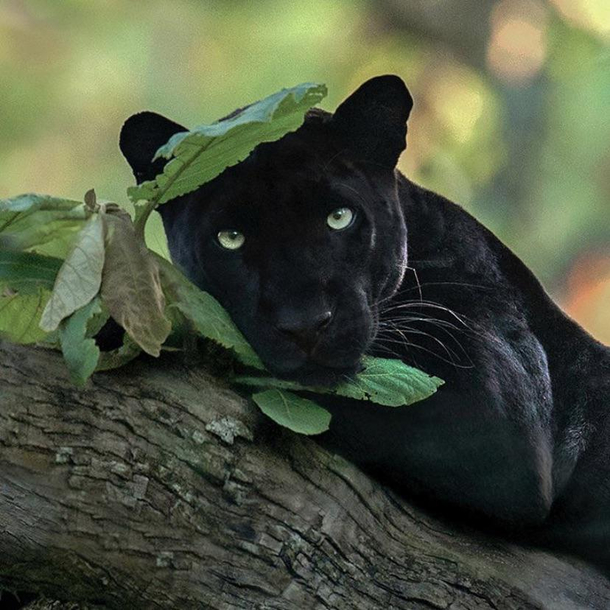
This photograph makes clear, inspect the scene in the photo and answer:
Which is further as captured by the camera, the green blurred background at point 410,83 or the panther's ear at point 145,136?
the green blurred background at point 410,83

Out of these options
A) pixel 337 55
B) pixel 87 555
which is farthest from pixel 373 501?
pixel 337 55

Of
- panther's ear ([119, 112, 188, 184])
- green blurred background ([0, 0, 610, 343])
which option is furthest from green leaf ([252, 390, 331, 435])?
green blurred background ([0, 0, 610, 343])

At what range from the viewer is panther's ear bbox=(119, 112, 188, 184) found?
2.43 metres

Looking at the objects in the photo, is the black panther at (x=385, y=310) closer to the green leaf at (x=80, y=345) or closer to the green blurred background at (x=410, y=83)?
the green leaf at (x=80, y=345)

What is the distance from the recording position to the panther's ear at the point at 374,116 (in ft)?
8.35

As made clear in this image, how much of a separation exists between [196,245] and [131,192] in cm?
35

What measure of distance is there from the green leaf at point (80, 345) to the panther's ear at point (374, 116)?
88cm

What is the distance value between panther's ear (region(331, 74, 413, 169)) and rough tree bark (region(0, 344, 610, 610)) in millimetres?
753

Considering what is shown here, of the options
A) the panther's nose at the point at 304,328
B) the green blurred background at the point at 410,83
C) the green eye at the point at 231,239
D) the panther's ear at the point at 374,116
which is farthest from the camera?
the green blurred background at the point at 410,83

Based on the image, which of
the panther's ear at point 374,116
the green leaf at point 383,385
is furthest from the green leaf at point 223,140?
the panther's ear at point 374,116

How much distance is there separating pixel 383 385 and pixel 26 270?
72cm

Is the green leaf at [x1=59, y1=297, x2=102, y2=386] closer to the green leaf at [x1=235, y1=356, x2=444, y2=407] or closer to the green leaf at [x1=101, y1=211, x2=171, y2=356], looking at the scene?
the green leaf at [x1=101, y1=211, x2=171, y2=356]

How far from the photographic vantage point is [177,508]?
1929 millimetres

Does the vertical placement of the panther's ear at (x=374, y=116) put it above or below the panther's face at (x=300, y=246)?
above
